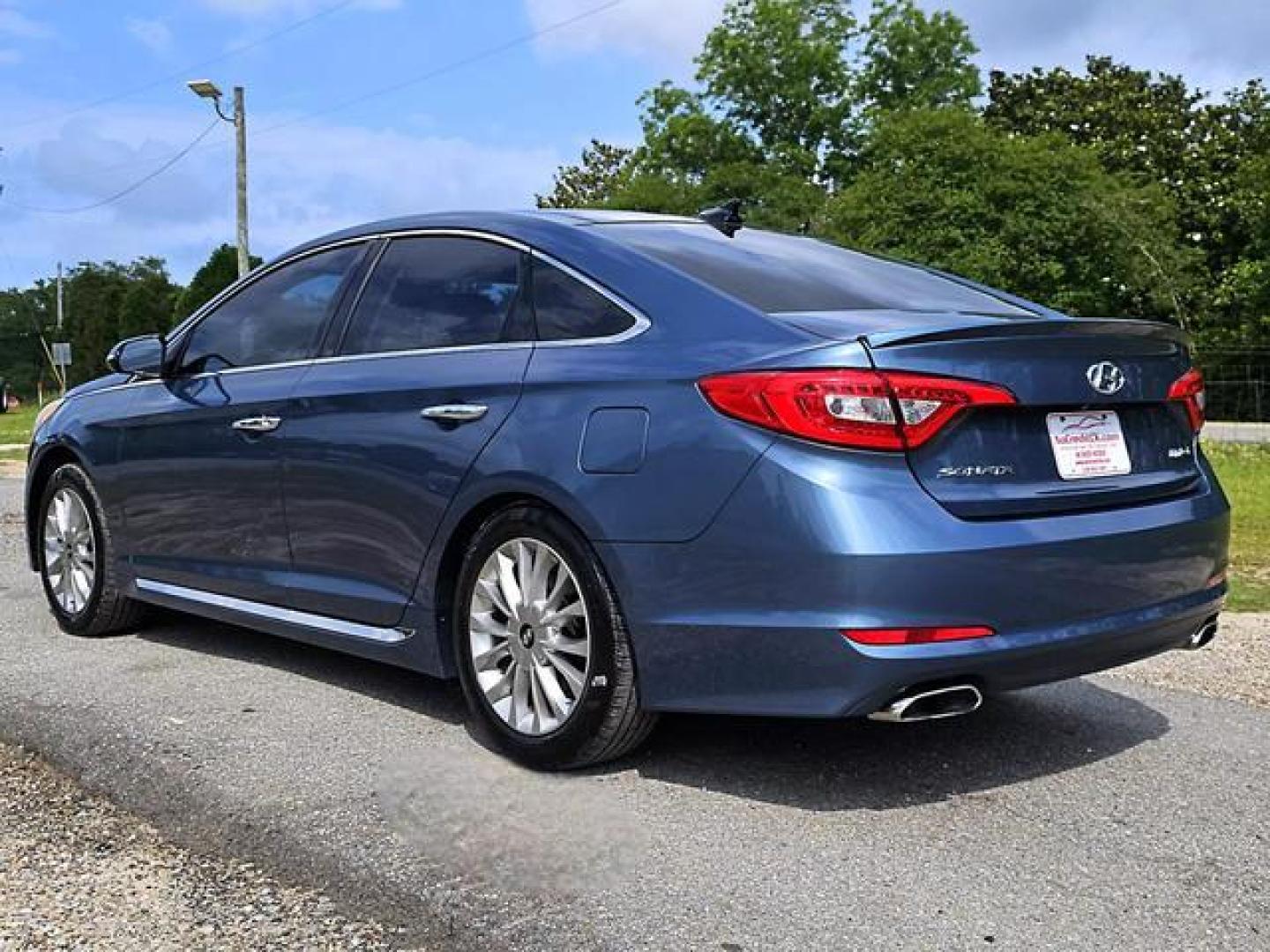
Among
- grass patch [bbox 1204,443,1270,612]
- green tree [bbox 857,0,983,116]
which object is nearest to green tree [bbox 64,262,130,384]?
green tree [bbox 857,0,983,116]

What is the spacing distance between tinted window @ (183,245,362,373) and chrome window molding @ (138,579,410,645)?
0.84m

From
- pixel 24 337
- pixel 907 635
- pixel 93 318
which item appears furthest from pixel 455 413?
pixel 24 337

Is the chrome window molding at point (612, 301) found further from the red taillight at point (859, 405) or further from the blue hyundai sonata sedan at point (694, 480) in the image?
the red taillight at point (859, 405)

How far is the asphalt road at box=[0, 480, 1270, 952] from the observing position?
2945 mm

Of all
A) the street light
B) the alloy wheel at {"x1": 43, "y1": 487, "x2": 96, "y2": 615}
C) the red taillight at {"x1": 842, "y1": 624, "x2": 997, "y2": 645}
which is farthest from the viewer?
the street light

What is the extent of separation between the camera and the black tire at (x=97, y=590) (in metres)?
5.69

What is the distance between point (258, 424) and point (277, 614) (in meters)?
0.65

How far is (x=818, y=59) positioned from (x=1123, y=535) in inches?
2011

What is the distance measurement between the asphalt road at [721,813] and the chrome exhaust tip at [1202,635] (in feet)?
1.20

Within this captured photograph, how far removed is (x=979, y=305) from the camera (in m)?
4.22

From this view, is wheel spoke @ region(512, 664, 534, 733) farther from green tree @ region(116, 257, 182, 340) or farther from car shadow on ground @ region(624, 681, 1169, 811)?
green tree @ region(116, 257, 182, 340)

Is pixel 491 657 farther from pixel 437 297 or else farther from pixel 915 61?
pixel 915 61

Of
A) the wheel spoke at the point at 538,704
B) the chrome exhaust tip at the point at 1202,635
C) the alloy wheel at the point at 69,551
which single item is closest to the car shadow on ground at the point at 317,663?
the alloy wheel at the point at 69,551

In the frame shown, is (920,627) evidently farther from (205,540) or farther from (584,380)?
(205,540)
